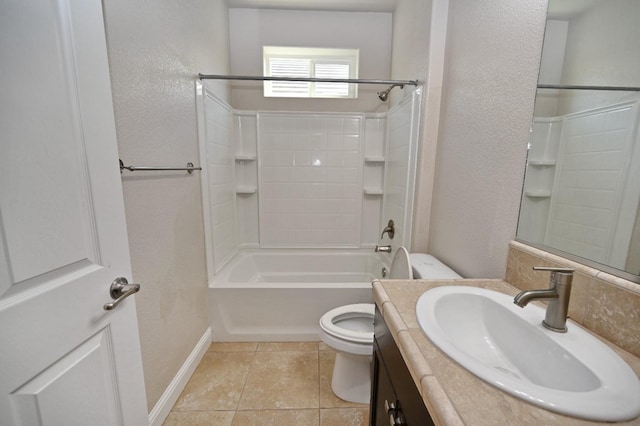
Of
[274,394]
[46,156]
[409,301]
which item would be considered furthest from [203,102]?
[274,394]

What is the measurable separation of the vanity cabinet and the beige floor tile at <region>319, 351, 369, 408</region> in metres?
0.45

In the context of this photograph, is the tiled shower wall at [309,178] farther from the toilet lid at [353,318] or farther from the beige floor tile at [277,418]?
the beige floor tile at [277,418]

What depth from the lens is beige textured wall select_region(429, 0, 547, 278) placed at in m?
0.90

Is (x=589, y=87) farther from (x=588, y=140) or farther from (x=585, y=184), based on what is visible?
(x=585, y=184)

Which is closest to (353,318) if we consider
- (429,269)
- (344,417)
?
(344,417)

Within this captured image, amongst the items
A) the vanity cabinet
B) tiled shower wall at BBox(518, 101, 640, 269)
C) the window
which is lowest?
the vanity cabinet

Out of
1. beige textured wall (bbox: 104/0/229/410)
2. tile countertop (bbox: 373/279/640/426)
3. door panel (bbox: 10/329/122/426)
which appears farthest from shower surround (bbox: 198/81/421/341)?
tile countertop (bbox: 373/279/640/426)

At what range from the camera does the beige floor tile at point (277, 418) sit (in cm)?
127

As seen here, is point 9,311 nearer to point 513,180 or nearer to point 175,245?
point 175,245

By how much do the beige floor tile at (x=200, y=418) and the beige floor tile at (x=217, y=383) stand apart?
0.09 feet

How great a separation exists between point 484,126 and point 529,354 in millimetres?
894

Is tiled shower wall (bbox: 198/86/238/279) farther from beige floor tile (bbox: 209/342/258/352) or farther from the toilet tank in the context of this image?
the toilet tank

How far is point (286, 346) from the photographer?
184 cm

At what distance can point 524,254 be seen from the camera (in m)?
0.87
